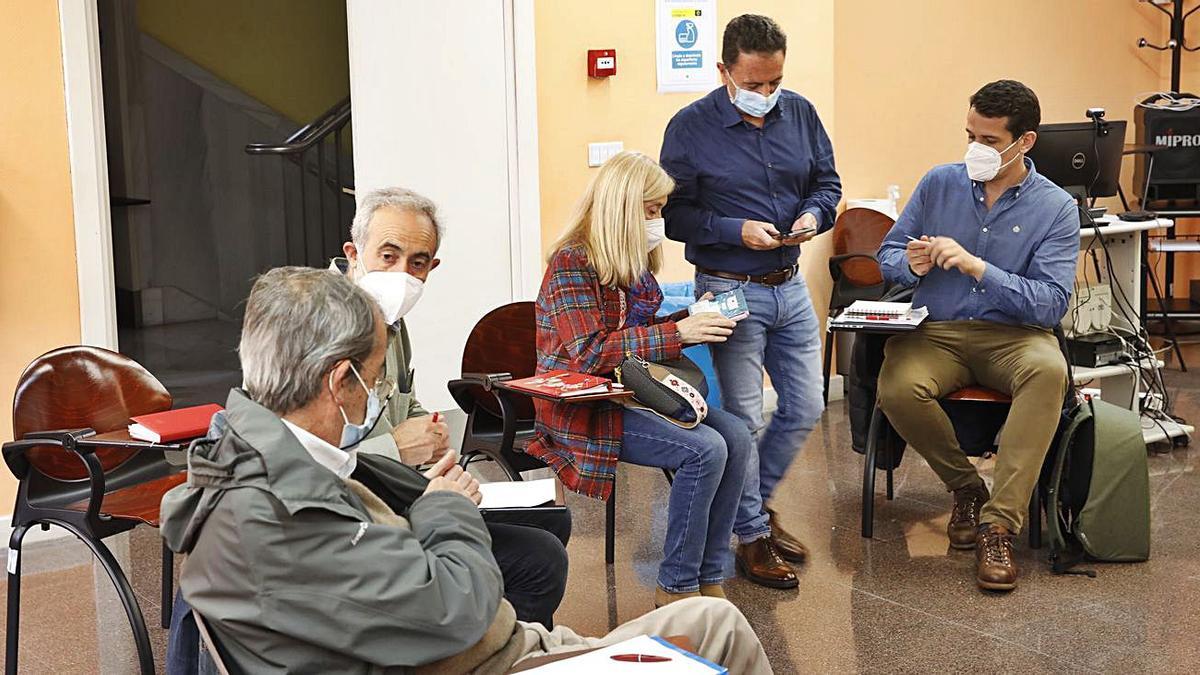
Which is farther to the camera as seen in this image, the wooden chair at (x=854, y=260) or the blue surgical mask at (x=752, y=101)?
the wooden chair at (x=854, y=260)

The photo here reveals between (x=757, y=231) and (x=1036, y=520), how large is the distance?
139 centimetres

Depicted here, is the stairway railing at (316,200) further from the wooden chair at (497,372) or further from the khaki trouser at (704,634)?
the khaki trouser at (704,634)

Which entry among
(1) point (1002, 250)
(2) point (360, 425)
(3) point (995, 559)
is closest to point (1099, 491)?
(3) point (995, 559)

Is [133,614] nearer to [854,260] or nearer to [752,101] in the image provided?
[752,101]

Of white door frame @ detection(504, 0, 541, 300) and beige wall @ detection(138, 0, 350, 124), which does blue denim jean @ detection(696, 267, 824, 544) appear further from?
beige wall @ detection(138, 0, 350, 124)

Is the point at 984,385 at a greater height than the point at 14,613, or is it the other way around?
the point at 984,385

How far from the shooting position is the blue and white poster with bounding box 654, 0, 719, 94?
597cm

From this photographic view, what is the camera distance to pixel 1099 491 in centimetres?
406

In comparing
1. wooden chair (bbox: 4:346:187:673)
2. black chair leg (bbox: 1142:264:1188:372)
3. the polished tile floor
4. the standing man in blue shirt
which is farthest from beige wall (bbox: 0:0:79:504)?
black chair leg (bbox: 1142:264:1188:372)

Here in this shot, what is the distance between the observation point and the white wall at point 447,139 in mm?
5246

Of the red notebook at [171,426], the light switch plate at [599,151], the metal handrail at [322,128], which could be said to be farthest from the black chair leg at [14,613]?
the metal handrail at [322,128]

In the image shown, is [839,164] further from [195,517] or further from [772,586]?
[195,517]

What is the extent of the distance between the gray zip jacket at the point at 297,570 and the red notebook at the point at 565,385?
4.52 feet

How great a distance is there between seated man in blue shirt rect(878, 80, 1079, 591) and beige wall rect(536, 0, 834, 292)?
1783 mm
